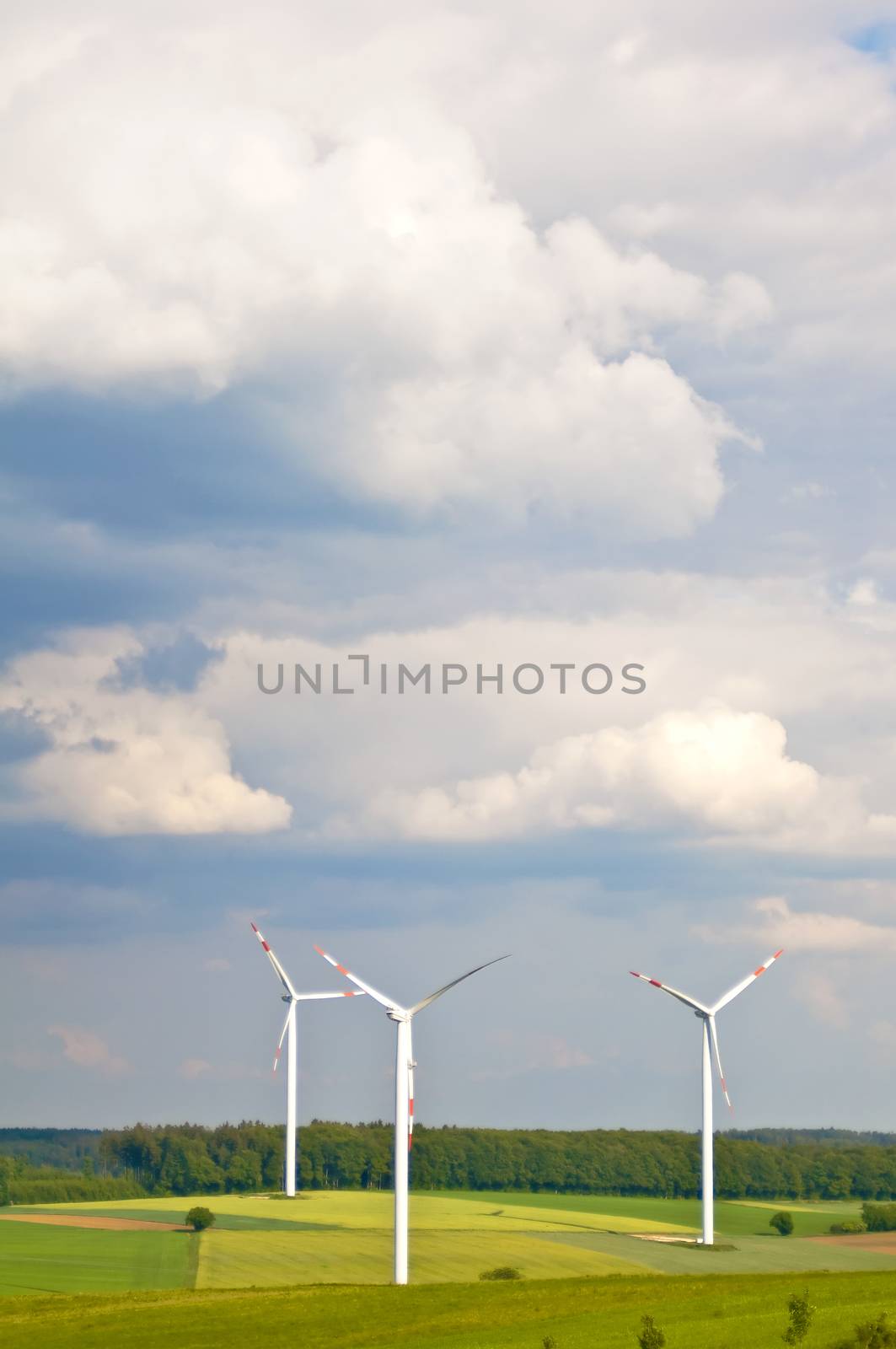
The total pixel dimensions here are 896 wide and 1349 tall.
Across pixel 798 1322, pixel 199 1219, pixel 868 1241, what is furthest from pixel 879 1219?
pixel 798 1322

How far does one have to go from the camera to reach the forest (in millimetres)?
182250

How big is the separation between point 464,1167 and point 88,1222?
82352mm

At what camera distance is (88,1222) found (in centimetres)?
12169

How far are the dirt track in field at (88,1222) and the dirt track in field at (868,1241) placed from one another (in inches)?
2123

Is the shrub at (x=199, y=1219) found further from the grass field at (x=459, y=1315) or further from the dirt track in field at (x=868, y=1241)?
the dirt track in field at (x=868, y=1241)

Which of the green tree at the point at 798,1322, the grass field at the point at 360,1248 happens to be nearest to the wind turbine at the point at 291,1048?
the grass field at the point at 360,1248

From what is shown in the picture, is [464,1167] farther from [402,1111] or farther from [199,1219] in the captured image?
[402,1111]

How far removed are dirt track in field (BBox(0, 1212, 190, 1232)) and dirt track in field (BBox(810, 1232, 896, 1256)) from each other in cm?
5392

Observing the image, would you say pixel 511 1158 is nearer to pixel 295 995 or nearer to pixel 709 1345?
pixel 295 995

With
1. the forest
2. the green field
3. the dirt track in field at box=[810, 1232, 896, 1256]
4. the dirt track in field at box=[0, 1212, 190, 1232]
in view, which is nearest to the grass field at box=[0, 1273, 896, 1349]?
the green field

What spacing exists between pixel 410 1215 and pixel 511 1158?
233ft

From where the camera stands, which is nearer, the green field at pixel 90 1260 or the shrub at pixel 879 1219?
the green field at pixel 90 1260

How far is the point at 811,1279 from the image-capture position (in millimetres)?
74062

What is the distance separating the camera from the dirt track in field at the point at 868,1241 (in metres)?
116
